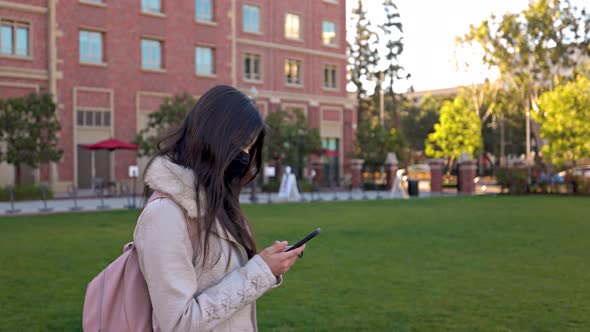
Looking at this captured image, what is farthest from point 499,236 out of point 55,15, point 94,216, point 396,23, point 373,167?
point 396,23

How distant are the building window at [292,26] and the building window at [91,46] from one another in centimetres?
1419

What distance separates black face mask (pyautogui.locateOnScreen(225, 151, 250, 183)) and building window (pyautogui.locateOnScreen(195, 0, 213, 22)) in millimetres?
39861

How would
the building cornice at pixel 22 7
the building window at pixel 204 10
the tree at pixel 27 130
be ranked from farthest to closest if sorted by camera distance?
the building window at pixel 204 10
the building cornice at pixel 22 7
the tree at pixel 27 130

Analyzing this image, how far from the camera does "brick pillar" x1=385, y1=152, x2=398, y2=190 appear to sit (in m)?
44.8

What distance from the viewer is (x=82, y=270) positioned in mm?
10125

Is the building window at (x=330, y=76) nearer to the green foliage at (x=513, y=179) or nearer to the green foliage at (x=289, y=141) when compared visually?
the green foliage at (x=289, y=141)

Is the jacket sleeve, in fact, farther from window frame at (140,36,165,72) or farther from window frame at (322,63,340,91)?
window frame at (322,63,340,91)

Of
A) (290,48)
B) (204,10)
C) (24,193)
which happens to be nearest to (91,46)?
(204,10)

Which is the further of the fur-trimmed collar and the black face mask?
the black face mask

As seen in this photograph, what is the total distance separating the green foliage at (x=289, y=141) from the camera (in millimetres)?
37625

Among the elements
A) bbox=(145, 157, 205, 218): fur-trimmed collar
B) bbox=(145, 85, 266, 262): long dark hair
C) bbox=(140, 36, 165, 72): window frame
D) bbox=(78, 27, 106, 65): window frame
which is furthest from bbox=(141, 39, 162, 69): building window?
bbox=(145, 157, 205, 218): fur-trimmed collar

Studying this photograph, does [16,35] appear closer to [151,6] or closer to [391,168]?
[151,6]

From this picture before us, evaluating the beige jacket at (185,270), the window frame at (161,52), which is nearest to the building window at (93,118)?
the window frame at (161,52)

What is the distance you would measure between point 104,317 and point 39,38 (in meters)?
35.4
